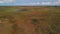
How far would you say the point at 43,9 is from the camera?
513 millimetres

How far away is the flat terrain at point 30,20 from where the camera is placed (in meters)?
0.49

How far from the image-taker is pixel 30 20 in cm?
50

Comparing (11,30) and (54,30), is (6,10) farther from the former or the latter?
(54,30)

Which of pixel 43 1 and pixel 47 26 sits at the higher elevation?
pixel 43 1

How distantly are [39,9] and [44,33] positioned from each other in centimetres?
13

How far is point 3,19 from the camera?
493 millimetres

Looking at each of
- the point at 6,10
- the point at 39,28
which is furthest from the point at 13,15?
the point at 39,28

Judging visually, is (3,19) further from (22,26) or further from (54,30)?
(54,30)

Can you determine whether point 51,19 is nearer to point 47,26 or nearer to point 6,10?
point 47,26

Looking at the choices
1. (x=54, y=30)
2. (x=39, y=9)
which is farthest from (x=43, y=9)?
(x=54, y=30)

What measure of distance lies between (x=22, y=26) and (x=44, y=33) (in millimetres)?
115

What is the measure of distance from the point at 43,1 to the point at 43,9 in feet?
0.14

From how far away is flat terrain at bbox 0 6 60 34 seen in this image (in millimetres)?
485

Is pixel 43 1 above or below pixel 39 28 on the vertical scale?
above
